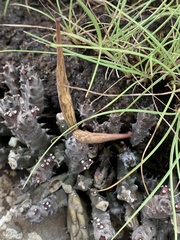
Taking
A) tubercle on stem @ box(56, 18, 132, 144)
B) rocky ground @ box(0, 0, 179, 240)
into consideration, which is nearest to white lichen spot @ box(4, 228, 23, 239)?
rocky ground @ box(0, 0, 179, 240)

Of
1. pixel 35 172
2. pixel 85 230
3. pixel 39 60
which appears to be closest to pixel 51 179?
pixel 35 172

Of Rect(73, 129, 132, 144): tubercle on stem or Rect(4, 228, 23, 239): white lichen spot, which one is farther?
Rect(4, 228, 23, 239): white lichen spot

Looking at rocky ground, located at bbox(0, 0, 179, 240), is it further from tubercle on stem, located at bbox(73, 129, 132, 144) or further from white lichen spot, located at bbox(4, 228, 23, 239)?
tubercle on stem, located at bbox(73, 129, 132, 144)

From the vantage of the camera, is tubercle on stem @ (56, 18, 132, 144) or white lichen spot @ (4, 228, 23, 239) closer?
tubercle on stem @ (56, 18, 132, 144)

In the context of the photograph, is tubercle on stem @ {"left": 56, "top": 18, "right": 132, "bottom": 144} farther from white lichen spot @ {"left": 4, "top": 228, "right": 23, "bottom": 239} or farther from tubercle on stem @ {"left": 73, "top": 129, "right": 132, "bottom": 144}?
white lichen spot @ {"left": 4, "top": 228, "right": 23, "bottom": 239}

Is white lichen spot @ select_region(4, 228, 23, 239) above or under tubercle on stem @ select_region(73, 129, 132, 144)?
under

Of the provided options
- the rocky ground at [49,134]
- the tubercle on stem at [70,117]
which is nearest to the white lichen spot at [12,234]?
the rocky ground at [49,134]

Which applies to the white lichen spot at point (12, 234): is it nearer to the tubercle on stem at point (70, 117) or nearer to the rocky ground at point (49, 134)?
the rocky ground at point (49, 134)

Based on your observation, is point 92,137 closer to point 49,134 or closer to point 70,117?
point 70,117

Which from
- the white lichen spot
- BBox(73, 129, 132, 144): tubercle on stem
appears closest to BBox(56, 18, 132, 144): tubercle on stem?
BBox(73, 129, 132, 144): tubercle on stem

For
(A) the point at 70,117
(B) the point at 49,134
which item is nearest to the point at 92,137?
(A) the point at 70,117

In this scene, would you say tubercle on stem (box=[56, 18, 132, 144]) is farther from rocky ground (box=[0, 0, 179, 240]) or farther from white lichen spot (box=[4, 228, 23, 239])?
white lichen spot (box=[4, 228, 23, 239])
